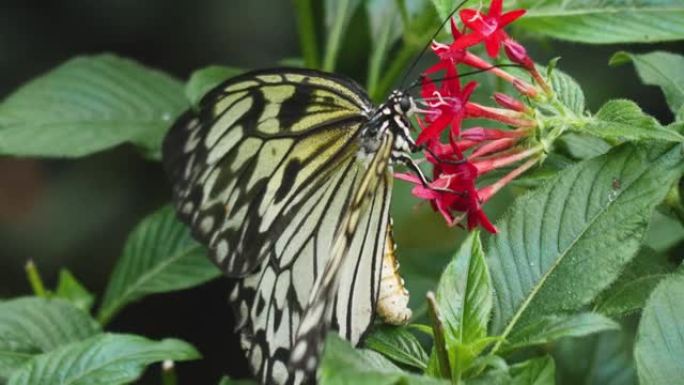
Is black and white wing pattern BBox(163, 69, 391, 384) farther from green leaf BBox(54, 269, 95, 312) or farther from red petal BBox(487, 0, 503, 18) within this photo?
green leaf BBox(54, 269, 95, 312)

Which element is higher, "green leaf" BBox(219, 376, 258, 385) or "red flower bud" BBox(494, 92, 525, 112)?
"red flower bud" BBox(494, 92, 525, 112)

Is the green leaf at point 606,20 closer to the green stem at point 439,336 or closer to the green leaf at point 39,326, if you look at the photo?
the green stem at point 439,336

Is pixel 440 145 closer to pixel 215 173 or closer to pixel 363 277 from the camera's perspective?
pixel 363 277

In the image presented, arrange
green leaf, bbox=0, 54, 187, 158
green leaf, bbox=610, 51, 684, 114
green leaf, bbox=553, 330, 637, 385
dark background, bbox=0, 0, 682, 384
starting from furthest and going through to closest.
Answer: dark background, bbox=0, 0, 682, 384 → green leaf, bbox=0, 54, 187, 158 → green leaf, bbox=553, 330, 637, 385 → green leaf, bbox=610, 51, 684, 114

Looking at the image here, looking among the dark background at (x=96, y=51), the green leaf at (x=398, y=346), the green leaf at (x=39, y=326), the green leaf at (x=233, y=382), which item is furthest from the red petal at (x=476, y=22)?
the dark background at (x=96, y=51)

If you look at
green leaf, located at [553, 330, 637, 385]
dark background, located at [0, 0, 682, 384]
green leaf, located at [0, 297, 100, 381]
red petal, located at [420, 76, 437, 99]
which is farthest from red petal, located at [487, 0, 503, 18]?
dark background, located at [0, 0, 682, 384]

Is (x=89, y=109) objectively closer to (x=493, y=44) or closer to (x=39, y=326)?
(x=39, y=326)

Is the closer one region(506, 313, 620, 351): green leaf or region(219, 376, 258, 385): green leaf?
region(506, 313, 620, 351): green leaf

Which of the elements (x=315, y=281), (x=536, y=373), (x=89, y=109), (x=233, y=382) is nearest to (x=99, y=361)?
(x=233, y=382)
